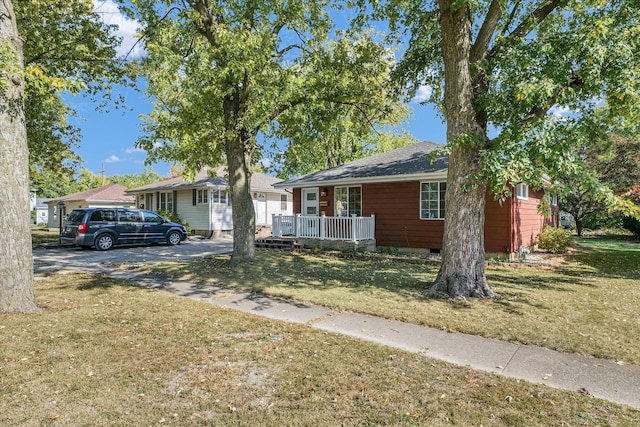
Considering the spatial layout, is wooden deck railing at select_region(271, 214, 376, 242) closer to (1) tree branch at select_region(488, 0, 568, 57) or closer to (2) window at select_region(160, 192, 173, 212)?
(1) tree branch at select_region(488, 0, 568, 57)

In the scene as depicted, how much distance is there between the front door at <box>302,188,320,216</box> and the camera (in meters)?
16.4

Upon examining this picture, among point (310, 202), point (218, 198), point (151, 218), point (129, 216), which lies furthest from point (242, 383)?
point (218, 198)

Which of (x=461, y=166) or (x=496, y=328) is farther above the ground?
(x=461, y=166)

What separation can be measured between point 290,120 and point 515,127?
6.06 m

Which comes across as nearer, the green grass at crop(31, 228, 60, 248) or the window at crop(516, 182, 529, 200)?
the window at crop(516, 182, 529, 200)

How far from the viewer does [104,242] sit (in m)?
15.0

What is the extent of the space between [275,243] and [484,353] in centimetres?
1219

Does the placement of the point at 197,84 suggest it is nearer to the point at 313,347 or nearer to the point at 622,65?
the point at 313,347

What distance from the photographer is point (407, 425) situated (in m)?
2.78

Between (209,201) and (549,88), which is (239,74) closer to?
(549,88)

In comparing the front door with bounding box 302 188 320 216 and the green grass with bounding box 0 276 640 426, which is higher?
the front door with bounding box 302 188 320 216

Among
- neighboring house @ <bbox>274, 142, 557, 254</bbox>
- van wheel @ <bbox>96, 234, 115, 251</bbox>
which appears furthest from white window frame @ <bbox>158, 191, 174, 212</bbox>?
neighboring house @ <bbox>274, 142, 557, 254</bbox>

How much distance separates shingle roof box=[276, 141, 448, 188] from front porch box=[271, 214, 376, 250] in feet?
5.30

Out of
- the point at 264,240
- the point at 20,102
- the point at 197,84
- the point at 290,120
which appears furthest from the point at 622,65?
the point at 264,240
